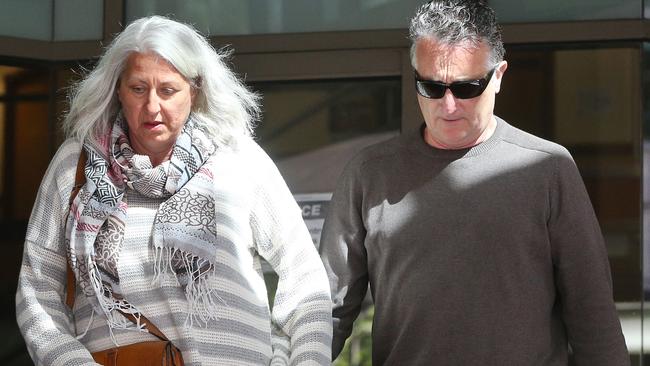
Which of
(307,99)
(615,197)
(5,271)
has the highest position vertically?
(307,99)

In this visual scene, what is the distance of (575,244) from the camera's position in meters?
3.60

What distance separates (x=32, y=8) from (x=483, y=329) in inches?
107

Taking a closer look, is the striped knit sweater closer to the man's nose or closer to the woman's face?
the woman's face

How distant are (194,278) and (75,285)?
37cm

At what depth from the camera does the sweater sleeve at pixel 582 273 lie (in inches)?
142

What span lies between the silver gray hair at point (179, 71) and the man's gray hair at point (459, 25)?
22.9 inches

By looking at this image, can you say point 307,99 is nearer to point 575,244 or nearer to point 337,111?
point 337,111

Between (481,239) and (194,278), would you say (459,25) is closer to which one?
(481,239)

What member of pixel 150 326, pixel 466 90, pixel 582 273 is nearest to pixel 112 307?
pixel 150 326

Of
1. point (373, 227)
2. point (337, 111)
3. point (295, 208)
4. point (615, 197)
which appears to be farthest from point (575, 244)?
point (337, 111)

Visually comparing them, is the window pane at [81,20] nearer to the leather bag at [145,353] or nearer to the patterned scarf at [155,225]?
the patterned scarf at [155,225]

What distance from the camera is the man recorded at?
11.8ft

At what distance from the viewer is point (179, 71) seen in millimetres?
3705

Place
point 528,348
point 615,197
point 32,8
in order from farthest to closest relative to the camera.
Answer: point 32,8 → point 615,197 → point 528,348
